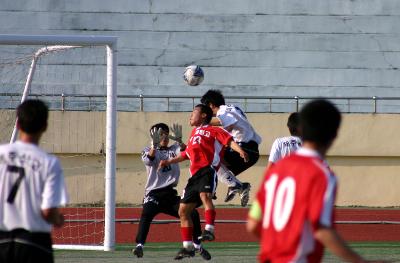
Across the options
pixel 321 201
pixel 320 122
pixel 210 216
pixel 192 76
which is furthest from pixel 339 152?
pixel 321 201

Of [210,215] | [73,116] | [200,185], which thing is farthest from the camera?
[73,116]

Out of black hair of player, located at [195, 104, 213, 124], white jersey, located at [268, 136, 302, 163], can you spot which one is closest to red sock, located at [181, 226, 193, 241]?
black hair of player, located at [195, 104, 213, 124]

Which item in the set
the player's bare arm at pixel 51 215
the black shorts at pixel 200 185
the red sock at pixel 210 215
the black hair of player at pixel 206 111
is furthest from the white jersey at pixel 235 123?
the player's bare arm at pixel 51 215

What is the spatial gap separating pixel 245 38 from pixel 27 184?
19669 millimetres

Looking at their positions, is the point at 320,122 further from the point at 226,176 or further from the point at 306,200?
the point at 226,176

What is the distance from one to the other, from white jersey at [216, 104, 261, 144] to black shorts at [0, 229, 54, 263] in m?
8.07

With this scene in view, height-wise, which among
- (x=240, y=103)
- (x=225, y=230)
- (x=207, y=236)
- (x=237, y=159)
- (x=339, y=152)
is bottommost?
(x=225, y=230)

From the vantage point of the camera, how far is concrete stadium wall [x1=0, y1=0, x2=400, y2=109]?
25.0 metres

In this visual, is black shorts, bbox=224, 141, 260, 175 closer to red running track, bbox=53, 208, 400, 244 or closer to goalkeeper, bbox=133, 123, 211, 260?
goalkeeper, bbox=133, 123, 211, 260

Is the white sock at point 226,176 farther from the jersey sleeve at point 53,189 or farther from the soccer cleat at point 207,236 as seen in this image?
the jersey sleeve at point 53,189

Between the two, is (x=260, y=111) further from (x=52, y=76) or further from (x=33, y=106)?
(x=33, y=106)

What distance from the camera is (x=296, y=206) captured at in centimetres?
498

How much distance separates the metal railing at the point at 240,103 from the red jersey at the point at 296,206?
1748 centimetres

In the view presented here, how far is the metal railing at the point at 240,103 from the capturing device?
22.8 metres
